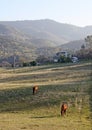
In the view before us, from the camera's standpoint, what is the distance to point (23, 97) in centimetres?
4225

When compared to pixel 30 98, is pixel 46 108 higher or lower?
lower

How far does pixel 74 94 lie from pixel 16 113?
8.50 metres

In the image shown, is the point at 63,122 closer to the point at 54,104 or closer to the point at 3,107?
the point at 54,104

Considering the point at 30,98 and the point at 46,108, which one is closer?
the point at 46,108

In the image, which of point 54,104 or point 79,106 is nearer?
point 79,106

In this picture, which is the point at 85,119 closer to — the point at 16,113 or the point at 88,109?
the point at 88,109

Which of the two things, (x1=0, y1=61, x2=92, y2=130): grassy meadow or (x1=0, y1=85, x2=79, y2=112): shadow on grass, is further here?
(x1=0, y1=85, x2=79, y2=112): shadow on grass

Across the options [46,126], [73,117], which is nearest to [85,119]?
[73,117]

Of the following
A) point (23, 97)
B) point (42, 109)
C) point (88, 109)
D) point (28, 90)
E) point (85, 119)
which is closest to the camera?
point (85, 119)

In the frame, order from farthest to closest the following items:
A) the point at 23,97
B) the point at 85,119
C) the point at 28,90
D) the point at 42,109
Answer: the point at 28,90 < the point at 23,97 < the point at 42,109 < the point at 85,119

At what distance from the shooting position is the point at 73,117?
30359 mm

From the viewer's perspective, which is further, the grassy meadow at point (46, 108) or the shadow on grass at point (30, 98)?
the shadow on grass at point (30, 98)

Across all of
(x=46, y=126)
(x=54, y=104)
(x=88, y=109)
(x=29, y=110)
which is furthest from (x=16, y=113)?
(x=46, y=126)

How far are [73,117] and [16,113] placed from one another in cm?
657
